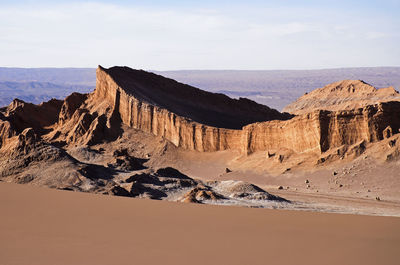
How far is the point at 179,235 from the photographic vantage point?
11383 mm

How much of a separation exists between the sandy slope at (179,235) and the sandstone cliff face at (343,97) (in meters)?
52.4

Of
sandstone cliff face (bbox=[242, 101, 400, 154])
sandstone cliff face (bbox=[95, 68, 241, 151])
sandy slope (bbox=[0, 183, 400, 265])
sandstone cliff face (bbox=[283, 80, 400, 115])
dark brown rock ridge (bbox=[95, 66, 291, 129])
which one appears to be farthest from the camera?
sandstone cliff face (bbox=[283, 80, 400, 115])

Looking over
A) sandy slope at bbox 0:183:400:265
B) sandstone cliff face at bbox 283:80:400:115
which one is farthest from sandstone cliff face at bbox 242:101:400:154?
sandstone cliff face at bbox 283:80:400:115

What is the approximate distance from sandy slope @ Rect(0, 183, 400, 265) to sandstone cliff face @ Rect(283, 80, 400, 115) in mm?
52432

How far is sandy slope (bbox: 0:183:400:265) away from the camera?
396 inches

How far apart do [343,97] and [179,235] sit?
214 feet

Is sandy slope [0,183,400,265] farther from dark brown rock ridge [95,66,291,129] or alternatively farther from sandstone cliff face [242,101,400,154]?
dark brown rock ridge [95,66,291,129]

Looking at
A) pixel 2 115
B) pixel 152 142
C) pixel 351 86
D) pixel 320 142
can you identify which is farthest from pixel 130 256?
pixel 351 86

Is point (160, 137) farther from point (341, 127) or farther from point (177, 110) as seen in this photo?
point (341, 127)

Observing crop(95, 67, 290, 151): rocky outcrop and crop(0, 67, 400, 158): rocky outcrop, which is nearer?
crop(0, 67, 400, 158): rocky outcrop

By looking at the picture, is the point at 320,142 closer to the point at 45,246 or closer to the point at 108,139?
the point at 108,139

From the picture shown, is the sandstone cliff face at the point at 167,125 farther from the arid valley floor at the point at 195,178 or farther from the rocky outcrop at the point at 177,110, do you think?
the arid valley floor at the point at 195,178

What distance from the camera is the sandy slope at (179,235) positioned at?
10.1m

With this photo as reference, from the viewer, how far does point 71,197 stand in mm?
14961
